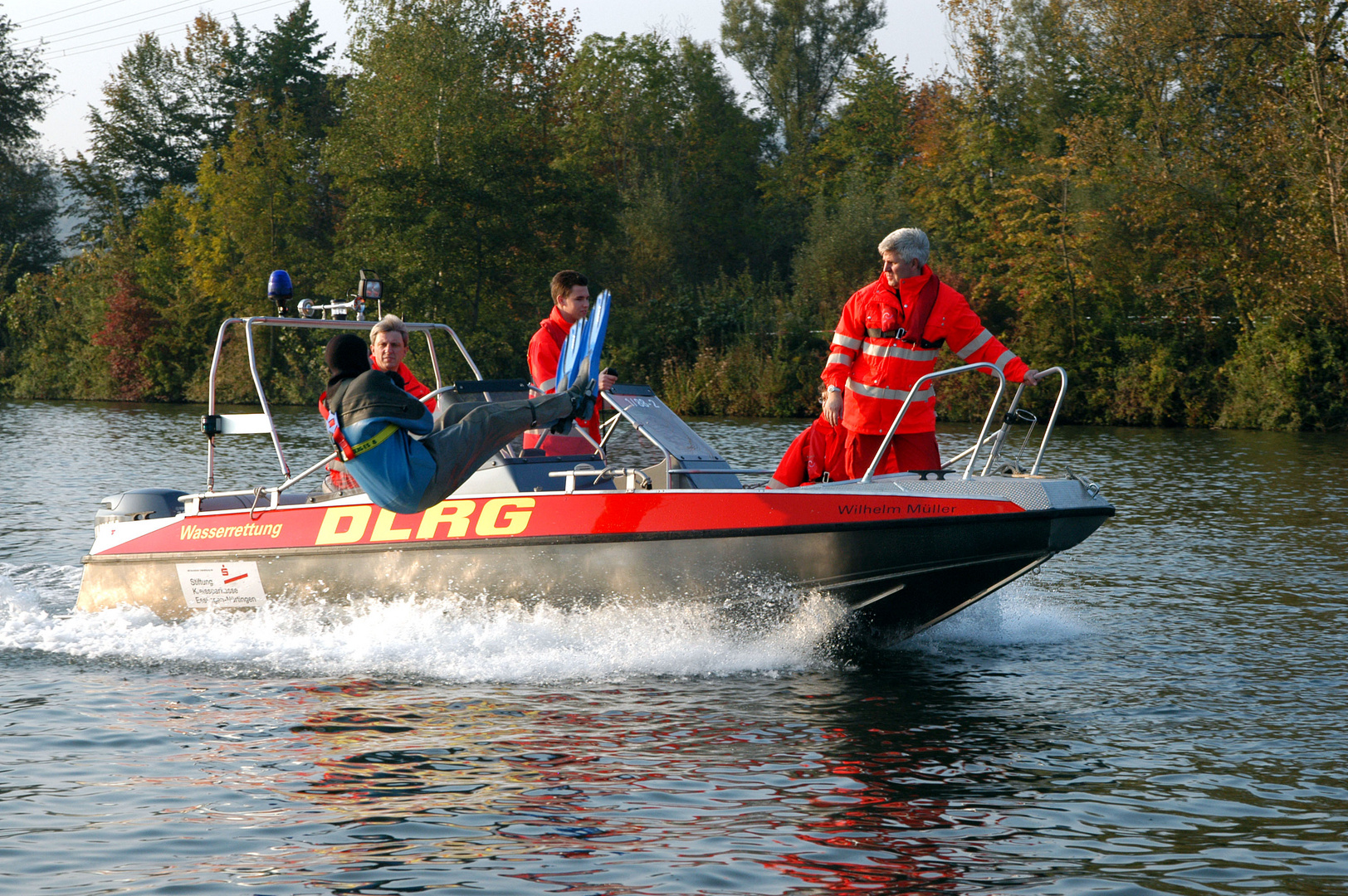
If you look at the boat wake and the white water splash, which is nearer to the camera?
the boat wake

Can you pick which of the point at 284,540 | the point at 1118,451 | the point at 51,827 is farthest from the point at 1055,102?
the point at 51,827

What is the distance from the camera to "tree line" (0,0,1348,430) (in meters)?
29.8

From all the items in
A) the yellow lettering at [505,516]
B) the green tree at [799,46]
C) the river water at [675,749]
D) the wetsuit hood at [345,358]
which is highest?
the green tree at [799,46]

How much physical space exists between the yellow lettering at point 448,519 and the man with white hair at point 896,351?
6.83 ft

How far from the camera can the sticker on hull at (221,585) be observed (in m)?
8.00

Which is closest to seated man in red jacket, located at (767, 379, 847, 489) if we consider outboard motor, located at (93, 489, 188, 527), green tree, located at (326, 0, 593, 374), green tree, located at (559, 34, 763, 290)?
outboard motor, located at (93, 489, 188, 527)

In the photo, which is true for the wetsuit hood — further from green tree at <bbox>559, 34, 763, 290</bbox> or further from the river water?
green tree at <bbox>559, 34, 763, 290</bbox>

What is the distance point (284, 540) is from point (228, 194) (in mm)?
42239

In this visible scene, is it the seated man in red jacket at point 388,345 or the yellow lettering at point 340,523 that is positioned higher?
the seated man in red jacket at point 388,345

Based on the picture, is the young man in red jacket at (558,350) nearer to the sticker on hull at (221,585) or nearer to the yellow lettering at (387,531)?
the yellow lettering at (387,531)

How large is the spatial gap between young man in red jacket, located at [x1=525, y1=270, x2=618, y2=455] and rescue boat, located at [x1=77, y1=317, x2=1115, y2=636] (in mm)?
116

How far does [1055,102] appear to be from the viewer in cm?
3762

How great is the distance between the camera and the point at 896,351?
23.3 feet

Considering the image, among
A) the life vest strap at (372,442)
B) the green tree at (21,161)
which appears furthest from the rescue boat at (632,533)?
the green tree at (21,161)
